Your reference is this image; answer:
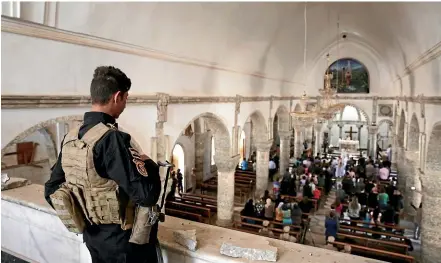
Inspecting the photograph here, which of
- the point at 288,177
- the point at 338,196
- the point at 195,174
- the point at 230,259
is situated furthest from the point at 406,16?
the point at 195,174

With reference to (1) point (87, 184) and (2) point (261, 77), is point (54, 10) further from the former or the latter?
(2) point (261, 77)

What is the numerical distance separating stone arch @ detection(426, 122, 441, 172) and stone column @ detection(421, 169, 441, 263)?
14 cm

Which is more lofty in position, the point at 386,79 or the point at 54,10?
the point at 386,79

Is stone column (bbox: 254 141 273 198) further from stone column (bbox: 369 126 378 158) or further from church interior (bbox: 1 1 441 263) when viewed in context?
stone column (bbox: 369 126 378 158)

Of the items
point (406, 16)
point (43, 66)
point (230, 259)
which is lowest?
point (230, 259)

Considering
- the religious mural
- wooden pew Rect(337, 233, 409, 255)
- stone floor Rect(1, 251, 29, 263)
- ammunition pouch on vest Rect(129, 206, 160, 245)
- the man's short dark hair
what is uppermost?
the religious mural

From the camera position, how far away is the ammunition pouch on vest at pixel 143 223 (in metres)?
2.21

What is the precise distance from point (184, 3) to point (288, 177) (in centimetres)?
954

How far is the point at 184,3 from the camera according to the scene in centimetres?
812

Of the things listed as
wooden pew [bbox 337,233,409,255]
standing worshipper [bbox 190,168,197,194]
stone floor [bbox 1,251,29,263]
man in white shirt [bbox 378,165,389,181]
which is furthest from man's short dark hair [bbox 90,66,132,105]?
man in white shirt [bbox 378,165,389,181]

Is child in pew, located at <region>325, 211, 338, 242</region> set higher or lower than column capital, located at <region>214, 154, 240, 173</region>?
lower

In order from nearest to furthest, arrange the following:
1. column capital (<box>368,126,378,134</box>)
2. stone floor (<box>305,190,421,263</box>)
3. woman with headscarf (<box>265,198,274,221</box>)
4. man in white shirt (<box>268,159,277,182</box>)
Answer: woman with headscarf (<box>265,198,274,221</box>), stone floor (<box>305,190,421,263</box>), man in white shirt (<box>268,159,277,182</box>), column capital (<box>368,126,378,134</box>)

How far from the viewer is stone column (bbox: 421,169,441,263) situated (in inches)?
385

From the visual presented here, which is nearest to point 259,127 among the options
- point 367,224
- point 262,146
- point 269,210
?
point 262,146
